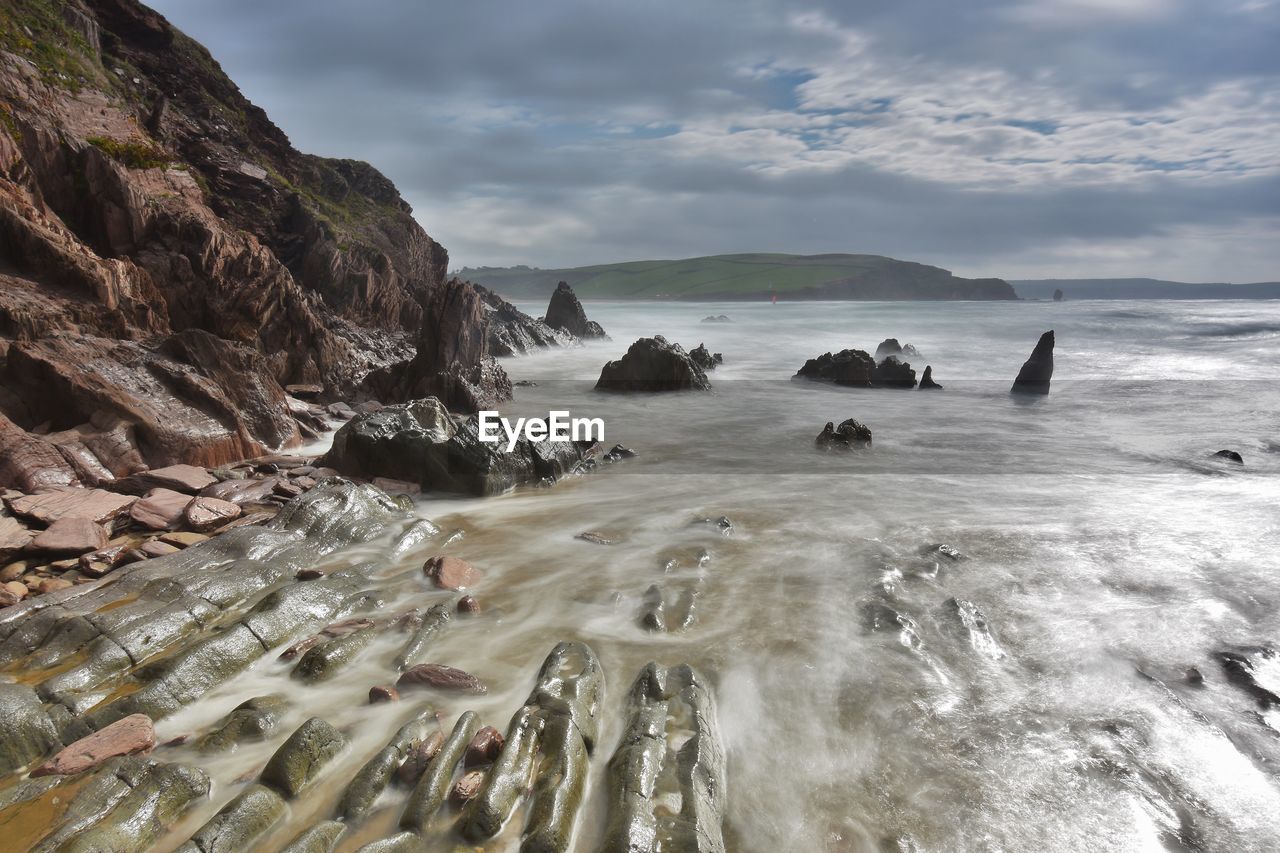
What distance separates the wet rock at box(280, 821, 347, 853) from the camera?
2939mm

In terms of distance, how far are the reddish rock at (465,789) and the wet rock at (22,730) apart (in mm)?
2289

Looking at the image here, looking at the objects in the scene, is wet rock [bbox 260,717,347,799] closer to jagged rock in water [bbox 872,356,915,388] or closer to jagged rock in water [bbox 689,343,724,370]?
jagged rock in water [bbox 872,356,915,388]

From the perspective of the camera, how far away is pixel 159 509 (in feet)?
22.5

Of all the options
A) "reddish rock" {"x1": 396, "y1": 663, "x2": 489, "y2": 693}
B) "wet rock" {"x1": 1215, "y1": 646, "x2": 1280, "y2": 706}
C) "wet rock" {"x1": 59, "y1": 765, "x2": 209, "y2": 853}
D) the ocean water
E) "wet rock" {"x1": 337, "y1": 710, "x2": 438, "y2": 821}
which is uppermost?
"wet rock" {"x1": 59, "y1": 765, "x2": 209, "y2": 853}

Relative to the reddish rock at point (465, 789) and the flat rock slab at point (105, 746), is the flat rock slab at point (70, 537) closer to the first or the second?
the flat rock slab at point (105, 746)

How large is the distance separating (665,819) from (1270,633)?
238 inches

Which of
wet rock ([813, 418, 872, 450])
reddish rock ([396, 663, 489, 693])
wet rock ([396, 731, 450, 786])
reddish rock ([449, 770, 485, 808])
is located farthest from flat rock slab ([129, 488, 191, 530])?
wet rock ([813, 418, 872, 450])

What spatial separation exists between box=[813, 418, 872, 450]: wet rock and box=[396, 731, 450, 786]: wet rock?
37.4ft

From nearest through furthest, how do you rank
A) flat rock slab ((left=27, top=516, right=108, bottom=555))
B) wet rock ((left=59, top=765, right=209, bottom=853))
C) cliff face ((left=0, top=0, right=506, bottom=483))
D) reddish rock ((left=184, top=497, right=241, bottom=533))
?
wet rock ((left=59, top=765, right=209, bottom=853)) < flat rock slab ((left=27, top=516, right=108, bottom=555)) < reddish rock ((left=184, top=497, right=241, bottom=533)) < cliff face ((left=0, top=0, right=506, bottom=483))

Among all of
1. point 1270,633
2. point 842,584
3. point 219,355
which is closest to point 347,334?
point 219,355

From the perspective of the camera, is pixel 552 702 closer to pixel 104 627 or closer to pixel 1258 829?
pixel 104 627

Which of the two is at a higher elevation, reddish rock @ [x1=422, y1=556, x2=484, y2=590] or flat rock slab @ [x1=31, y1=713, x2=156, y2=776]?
flat rock slab @ [x1=31, y1=713, x2=156, y2=776]

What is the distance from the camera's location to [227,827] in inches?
119

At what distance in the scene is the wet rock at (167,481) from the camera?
741 centimetres
